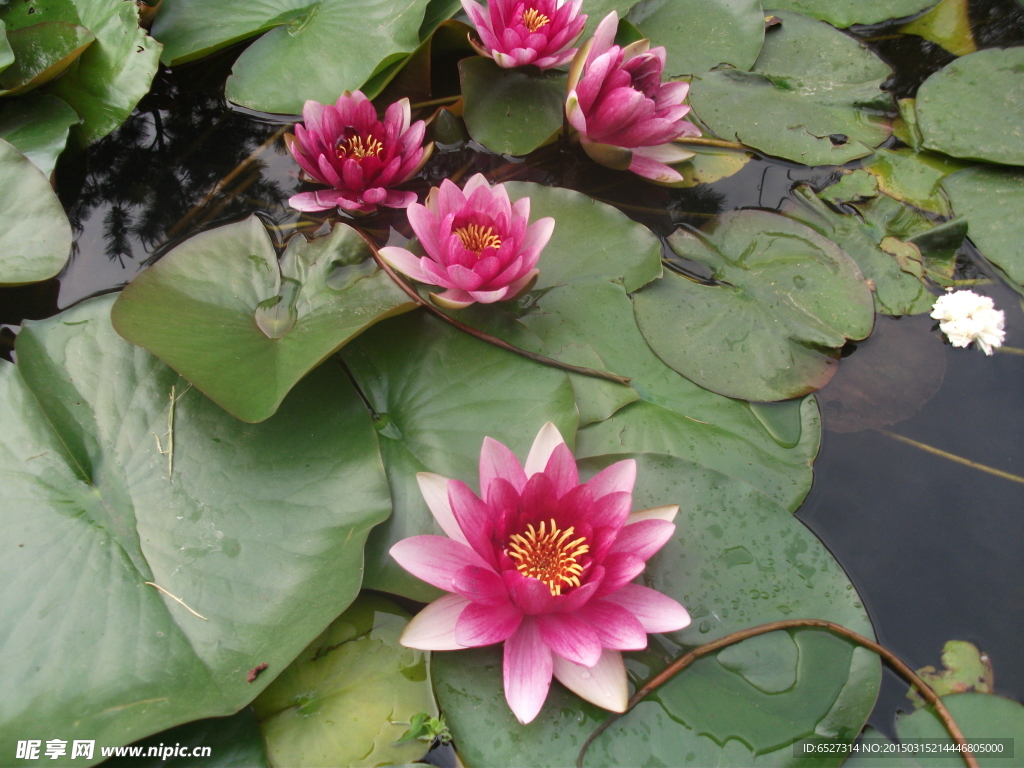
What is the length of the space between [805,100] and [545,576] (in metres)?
2.31

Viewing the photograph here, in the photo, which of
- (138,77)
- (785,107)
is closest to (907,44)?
(785,107)

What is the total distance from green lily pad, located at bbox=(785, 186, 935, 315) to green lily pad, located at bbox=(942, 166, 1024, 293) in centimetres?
26

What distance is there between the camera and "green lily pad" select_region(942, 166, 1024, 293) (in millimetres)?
2148

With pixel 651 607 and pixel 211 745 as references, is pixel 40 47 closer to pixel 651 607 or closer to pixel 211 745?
pixel 211 745

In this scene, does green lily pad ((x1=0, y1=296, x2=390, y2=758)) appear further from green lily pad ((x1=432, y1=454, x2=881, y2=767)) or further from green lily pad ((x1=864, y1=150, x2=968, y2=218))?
green lily pad ((x1=864, y1=150, x2=968, y2=218))

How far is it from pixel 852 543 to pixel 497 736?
112cm

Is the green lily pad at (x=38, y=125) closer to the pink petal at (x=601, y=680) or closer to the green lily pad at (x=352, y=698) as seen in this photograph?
the green lily pad at (x=352, y=698)

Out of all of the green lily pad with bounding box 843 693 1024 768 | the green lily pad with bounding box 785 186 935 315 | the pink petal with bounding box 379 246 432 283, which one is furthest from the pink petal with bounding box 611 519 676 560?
the green lily pad with bounding box 785 186 935 315

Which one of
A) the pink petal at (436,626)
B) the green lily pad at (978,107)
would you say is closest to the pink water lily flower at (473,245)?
the pink petal at (436,626)

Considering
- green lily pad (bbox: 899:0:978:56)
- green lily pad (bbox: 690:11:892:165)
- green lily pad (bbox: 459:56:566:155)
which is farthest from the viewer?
green lily pad (bbox: 899:0:978:56)

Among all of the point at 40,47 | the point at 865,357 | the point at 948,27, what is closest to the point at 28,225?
the point at 40,47

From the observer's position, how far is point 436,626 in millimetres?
1349

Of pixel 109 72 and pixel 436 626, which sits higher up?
pixel 109 72

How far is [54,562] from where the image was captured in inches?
52.1
